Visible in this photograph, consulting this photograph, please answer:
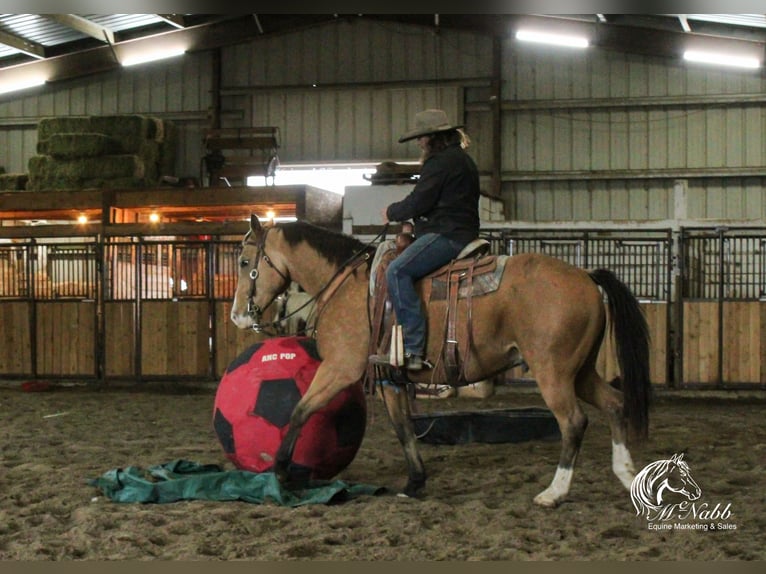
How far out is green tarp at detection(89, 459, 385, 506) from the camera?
5.20m

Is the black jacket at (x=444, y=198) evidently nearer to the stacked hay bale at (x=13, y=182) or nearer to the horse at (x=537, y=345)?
the horse at (x=537, y=345)

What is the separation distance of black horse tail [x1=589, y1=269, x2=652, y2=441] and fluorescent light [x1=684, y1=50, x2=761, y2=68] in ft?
48.8

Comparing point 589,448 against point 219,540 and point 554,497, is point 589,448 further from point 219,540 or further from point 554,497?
point 219,540

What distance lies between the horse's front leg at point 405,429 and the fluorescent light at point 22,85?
18.6m

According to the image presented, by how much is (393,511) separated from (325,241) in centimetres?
188

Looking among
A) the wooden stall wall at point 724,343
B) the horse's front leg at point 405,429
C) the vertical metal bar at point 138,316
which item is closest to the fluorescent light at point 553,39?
the wooden stall wall at point 724,343

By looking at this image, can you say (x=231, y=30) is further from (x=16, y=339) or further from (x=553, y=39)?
(x=16, y=339)

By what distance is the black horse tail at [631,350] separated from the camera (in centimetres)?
536

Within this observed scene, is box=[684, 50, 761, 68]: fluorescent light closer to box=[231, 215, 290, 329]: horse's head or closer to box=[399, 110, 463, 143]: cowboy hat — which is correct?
box=[399, 110, 463, 143]: cowboy hat

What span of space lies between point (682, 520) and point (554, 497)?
0.71m

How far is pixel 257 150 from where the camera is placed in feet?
67.4

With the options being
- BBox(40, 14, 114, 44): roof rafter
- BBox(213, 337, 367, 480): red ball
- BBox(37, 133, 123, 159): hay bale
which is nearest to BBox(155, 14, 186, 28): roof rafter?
BBox(40, 14, 114, 44): roof rafter

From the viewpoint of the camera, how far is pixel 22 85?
21844 millimetres

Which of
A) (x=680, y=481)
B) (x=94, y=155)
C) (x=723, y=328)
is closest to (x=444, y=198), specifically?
(x=680, y=481)
